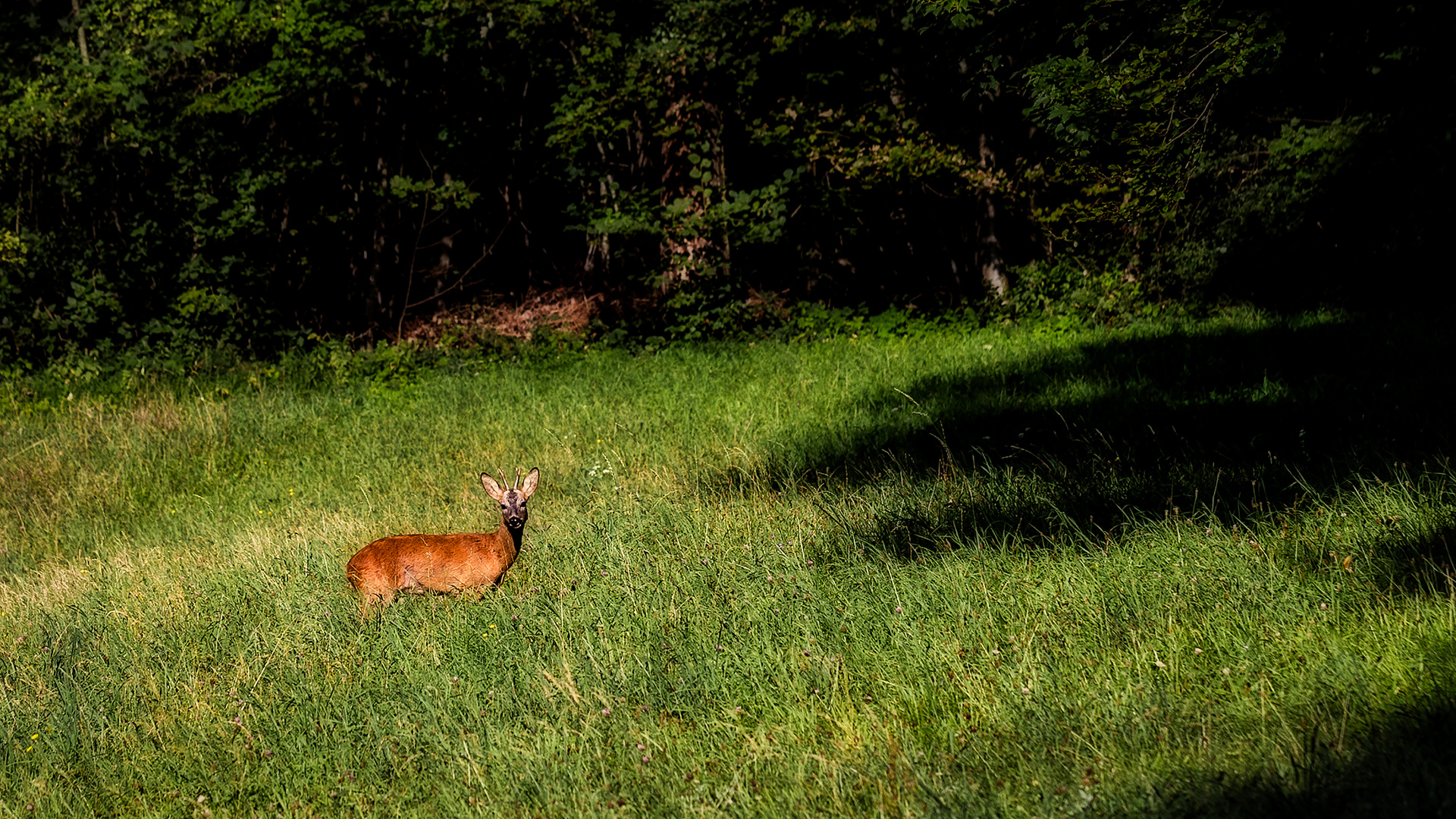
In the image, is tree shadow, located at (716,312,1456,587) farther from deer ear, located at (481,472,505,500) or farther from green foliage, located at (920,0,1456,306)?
deer ear, located at (481,472,505,500)

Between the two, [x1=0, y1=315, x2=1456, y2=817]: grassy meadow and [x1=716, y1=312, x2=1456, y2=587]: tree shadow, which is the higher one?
[x1=0, y1=315, x2=1456, y2=817]: grassy meadow

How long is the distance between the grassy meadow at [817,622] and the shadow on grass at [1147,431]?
4 cm

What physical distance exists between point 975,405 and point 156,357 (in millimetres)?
9983

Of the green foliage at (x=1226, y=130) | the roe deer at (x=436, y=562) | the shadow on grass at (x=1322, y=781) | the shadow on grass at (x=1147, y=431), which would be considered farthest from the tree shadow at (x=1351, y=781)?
the green foliage at (x=1226, y=130)

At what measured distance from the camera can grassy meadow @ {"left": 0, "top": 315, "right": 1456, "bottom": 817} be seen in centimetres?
366

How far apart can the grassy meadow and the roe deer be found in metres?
0.12

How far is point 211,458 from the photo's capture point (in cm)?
983

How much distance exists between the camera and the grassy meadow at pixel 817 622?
12.0ft

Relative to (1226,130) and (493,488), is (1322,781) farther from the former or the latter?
(1226,130)

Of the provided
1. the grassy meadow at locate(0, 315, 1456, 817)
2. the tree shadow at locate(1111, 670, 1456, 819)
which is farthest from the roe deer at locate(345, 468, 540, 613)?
the tree shadow at locate(1111, 670, 1456, 819)

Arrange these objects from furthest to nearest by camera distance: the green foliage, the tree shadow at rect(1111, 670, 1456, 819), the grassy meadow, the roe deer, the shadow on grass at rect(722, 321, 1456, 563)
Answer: the green foliage, the shadow on grass at rect(722, 321, 1456, 563), the roe deer, the grassy meadow, the tree shadow at rect(1111, 670, 1456, 819)

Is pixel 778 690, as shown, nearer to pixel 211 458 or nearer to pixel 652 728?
pixel 652 728

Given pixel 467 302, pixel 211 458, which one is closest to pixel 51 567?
pixel 211 458

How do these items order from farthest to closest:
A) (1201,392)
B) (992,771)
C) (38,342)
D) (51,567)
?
(38,342), (1201,392), (51,567), (992,771)
